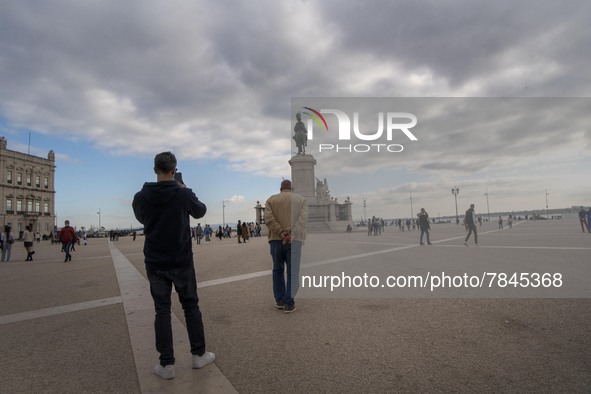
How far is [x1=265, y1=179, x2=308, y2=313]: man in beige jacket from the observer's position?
4.82 m

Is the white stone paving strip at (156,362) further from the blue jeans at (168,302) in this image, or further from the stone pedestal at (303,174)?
the stone pedestal at (303,174)

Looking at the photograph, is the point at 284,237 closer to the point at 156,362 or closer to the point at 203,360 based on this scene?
the point at 203,360

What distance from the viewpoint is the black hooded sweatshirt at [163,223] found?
3.07m

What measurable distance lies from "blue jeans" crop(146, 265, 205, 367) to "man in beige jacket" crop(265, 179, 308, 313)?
1.74m

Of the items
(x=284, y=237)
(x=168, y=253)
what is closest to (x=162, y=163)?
(x=168, y=253)

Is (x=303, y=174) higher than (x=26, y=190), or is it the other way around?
(x=26, y=190)

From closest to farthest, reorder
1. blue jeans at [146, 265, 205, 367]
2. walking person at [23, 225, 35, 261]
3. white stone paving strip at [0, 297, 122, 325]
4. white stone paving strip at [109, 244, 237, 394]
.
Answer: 1. white stone paving strip at [109, 244, 237, 394]
2. blue jeans at [146, 265, 205, 367]
3. white stone paving strip at [0, 297, 122, 325]
4. walking person at [23, 225, 35, 261]

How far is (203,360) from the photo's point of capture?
303cm

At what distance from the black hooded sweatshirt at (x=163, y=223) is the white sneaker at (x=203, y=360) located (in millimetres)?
780

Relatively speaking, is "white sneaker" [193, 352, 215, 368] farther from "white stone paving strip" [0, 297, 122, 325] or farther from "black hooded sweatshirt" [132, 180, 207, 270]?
"white stone paving strip" [0, 297, 122, 325]

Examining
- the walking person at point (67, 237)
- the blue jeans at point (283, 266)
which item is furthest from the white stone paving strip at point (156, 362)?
the walking person at point (67, 237)

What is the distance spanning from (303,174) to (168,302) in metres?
33.3

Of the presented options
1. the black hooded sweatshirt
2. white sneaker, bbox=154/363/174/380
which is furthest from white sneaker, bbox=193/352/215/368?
the black hooded sweatshirt

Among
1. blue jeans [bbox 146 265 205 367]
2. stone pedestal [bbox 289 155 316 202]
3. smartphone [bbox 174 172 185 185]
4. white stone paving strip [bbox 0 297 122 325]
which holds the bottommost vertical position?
white stone paving strip [bbox 0 297 122 325]
